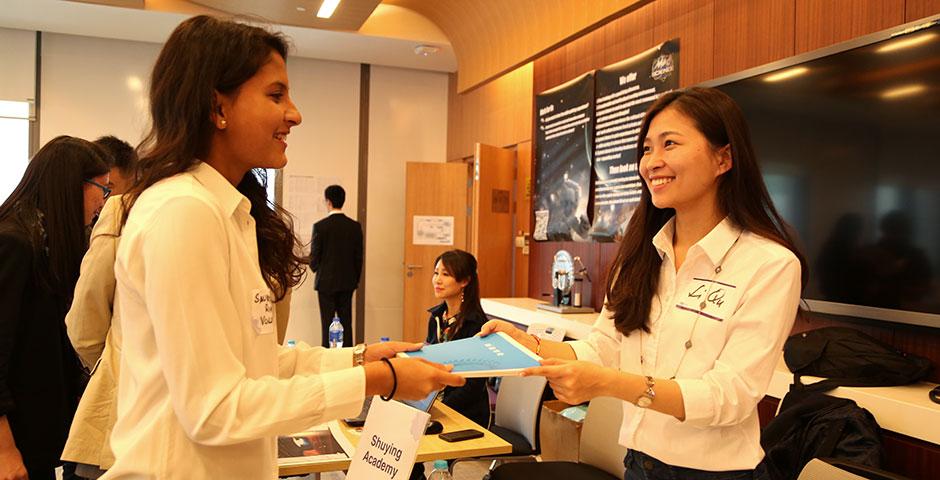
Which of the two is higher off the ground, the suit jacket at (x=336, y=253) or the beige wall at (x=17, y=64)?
the beige wall at (x=17, y=64)

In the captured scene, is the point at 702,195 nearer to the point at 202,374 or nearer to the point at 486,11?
the point at 202,374

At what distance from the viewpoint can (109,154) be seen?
7.98ft

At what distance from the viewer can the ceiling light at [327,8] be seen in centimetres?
Answer: 593

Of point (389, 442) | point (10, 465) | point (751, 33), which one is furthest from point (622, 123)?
point (10, 465)

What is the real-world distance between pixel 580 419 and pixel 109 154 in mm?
2736

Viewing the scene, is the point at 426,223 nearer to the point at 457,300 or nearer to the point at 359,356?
the point at 457,300

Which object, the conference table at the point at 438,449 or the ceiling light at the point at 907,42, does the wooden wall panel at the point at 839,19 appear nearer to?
the ceiling light at the point at 907,42

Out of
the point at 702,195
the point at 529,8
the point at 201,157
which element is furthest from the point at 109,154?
the point at 529,8

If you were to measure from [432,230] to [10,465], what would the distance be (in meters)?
5.75

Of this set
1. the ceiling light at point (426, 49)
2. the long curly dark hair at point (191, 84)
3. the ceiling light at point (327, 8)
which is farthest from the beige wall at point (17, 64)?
the long curly dark hair at point (191, 84)

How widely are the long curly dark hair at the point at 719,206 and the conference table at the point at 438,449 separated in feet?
2.85

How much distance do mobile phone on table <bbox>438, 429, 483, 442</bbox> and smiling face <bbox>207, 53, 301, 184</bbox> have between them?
1451mm

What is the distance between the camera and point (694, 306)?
1.54 meters


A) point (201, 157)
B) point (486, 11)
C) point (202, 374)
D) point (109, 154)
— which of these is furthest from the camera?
point (486, 11)
